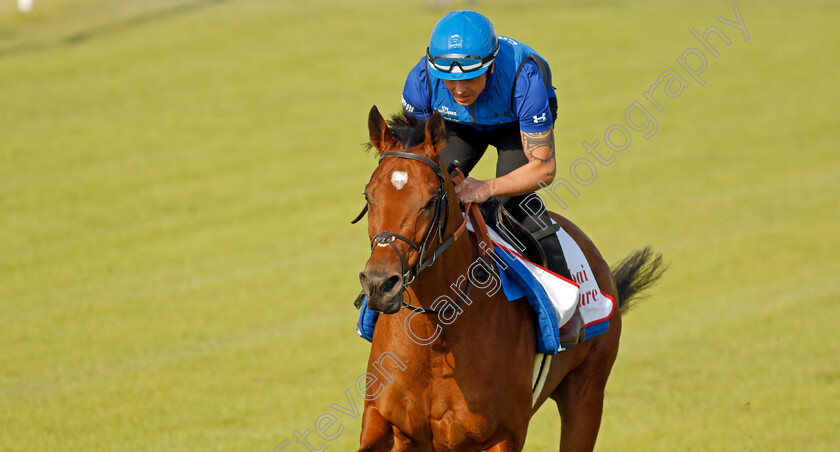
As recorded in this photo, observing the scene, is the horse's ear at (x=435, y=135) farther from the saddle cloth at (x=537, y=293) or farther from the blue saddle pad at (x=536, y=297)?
the blue saddle pad at (x=536, y=297)

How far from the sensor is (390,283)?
12.2 feet

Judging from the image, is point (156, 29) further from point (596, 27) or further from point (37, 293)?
point (37, 293)

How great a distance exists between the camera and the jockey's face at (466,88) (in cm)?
477

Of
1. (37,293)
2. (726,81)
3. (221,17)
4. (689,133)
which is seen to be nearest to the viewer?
(37,293)

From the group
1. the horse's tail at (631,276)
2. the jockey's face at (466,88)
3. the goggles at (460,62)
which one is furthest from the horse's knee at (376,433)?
the horse's tail at (631,276)

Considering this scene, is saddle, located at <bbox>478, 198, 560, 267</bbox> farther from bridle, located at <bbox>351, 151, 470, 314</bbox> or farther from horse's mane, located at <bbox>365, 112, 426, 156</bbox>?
horse's mane, located at <bbox>365, 112, 426, 156</bbox>

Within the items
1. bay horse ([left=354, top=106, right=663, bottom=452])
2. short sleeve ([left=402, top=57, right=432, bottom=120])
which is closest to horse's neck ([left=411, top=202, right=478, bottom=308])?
bay horse ([left=354, top=106, right=663, bottom=452])

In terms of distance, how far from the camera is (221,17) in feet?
85.8

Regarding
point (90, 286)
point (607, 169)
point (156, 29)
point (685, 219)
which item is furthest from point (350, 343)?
point (156, 29)

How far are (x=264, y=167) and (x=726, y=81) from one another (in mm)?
11634

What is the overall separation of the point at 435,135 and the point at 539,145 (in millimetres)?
887

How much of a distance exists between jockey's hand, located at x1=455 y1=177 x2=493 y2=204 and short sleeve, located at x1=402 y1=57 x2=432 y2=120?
0.68 meters

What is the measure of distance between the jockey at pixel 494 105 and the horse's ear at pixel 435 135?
405 millimetres

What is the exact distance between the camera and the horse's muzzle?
3684mm
